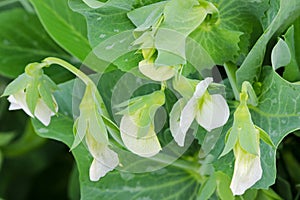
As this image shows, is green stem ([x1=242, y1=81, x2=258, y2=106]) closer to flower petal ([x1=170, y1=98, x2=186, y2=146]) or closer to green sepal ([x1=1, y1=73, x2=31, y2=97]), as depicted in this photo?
flower petal ([x1=170, y1=98, x2=186, y2=146])

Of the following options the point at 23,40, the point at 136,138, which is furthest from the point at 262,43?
the point at 23,40

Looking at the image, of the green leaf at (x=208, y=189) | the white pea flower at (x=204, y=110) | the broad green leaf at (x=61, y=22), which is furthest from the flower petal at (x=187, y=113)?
the broad green leaf at (x=61, y=22)

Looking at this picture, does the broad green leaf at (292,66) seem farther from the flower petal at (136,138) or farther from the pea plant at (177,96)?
Answer: the flower petal at (136,138)

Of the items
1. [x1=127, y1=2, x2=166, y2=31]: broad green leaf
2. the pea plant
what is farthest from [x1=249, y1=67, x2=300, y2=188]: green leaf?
[x1=127, y1=2, x2=166, y2=31]: broad green leaf

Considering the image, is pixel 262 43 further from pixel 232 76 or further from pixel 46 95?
pixel 46 95

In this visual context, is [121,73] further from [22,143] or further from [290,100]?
[22,143]

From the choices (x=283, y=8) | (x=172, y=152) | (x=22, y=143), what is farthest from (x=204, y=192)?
(x=22, y=143)

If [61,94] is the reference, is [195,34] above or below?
above
